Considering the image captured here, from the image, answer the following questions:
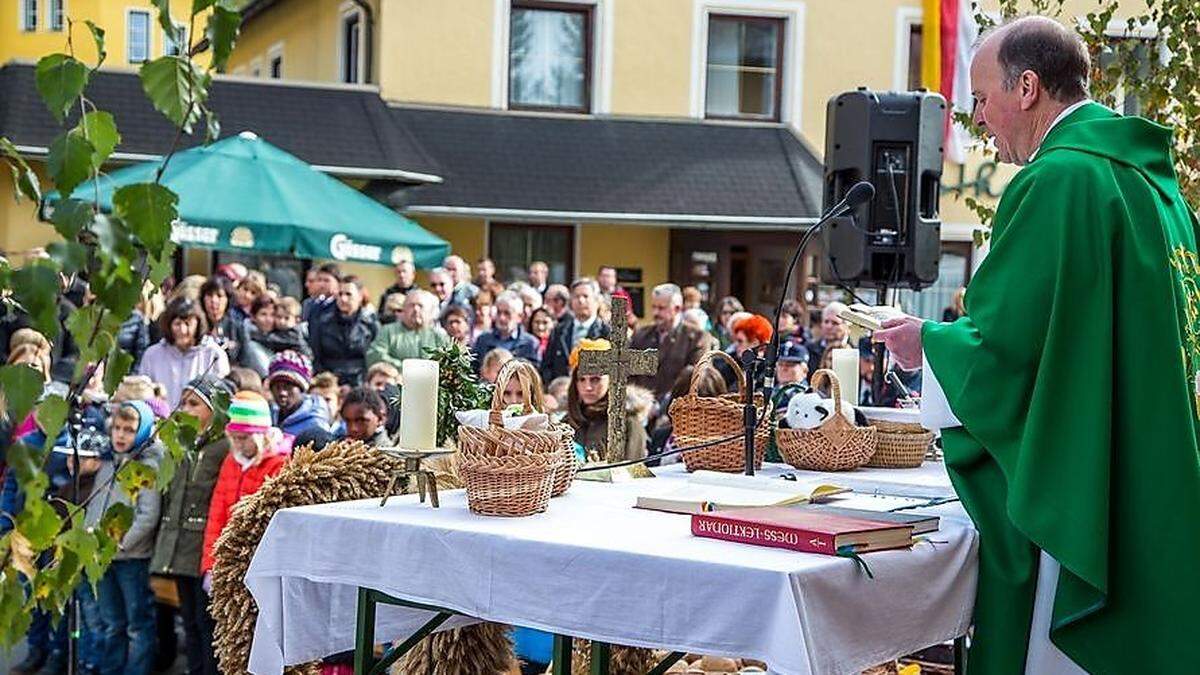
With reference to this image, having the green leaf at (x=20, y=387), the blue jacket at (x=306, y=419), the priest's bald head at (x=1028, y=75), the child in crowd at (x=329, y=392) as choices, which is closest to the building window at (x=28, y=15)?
the child in crowd at (x=329, y=392)

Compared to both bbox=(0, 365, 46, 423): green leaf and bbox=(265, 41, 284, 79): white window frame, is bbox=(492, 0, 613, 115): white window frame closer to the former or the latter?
bbox=(265, 41, 284, 79): white window frame

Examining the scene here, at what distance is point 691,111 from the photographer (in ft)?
66.2

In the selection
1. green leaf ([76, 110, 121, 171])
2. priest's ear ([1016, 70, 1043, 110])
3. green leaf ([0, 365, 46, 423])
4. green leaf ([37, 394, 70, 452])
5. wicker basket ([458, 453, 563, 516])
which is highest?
priest's ear ([1016, 70, 1043, 110])

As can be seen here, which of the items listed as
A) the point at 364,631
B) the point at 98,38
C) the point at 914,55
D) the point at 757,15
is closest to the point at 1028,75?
the point at 364,631

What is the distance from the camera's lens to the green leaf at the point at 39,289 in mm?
2021

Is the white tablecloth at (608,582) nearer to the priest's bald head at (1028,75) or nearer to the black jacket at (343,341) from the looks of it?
the priest's bald head at (1028,75)

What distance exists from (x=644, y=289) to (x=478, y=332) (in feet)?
27.0

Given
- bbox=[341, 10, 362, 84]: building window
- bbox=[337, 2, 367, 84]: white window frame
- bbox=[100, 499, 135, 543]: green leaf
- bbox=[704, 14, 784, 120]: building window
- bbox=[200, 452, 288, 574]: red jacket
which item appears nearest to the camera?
bbox=[100, 499, 135, 543]: green leaf

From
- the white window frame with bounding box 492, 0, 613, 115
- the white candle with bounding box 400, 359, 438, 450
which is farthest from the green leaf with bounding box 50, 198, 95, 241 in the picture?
the white window frame with bounding box 492, 0, 613, 115

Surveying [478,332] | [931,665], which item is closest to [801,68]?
[478,332]

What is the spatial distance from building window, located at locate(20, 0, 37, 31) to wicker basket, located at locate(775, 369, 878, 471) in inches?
1783

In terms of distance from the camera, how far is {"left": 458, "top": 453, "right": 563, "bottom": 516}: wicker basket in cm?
381

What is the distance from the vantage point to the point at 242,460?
22.9 ft

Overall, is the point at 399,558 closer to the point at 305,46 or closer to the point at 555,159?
the point at 555,159
